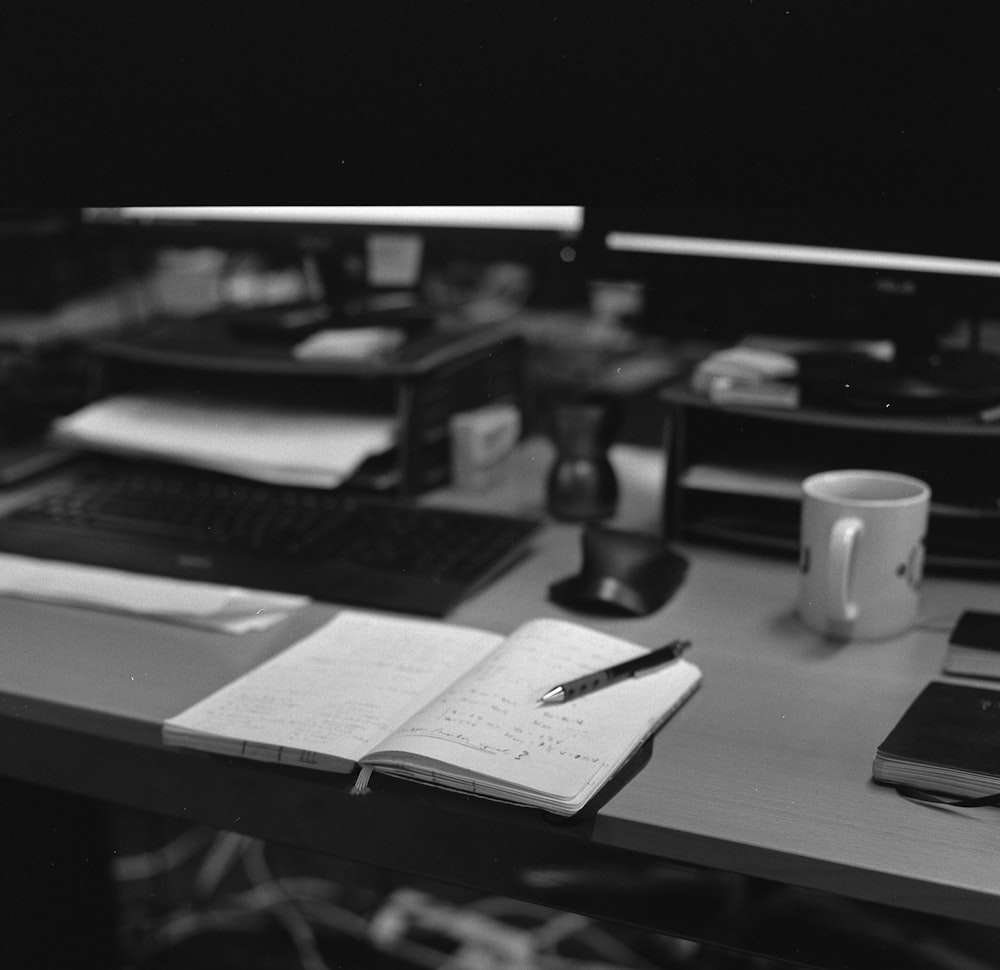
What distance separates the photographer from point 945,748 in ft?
2.18

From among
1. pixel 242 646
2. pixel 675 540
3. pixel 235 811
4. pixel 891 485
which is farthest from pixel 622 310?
pixel 235 811

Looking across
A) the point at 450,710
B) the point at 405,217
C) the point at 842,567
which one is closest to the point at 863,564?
the point at 842,567

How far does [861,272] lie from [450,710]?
542 millimetres

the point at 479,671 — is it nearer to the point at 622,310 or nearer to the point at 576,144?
the point at 576,144

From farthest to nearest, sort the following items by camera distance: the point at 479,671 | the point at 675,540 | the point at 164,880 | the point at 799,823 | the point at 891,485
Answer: the point at 164,880, the point at 675,540, the point at 891,485, the point at 479,671, the point at 799,823

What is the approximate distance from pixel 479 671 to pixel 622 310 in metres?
1.07

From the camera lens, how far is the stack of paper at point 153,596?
0.89 meters

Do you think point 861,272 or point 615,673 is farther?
point 861,272

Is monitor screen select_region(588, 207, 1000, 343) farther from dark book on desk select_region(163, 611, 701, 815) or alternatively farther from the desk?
dark book on desk select_region(163, 611, 701, 815)

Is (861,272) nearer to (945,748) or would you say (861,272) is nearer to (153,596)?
(945,748)

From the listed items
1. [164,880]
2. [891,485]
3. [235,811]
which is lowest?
[164,880]

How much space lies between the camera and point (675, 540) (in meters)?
1.07

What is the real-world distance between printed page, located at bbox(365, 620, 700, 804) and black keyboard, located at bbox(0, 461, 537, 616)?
0.14 m

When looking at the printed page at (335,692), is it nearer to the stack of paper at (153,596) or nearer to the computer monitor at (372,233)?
the stack of paper at (153,596)
